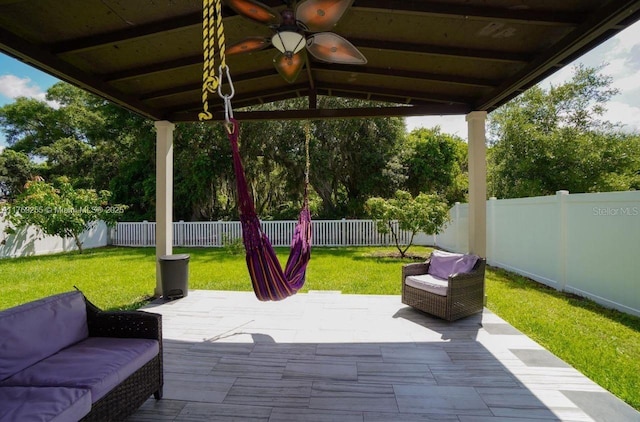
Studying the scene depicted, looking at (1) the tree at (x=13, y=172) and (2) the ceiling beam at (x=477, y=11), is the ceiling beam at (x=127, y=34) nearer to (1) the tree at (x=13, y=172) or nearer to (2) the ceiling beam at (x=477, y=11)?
(2) the ceiling beam at (x=477, y=11)

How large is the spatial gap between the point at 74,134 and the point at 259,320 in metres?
19.0

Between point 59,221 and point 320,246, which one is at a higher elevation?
point 59,221

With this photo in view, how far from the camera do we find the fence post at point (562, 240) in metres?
4.35

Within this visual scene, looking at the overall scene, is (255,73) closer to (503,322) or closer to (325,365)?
(325,365)

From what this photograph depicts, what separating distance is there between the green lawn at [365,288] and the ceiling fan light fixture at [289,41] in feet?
10.2

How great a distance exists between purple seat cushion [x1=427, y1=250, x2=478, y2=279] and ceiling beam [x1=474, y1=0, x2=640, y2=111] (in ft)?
5.81

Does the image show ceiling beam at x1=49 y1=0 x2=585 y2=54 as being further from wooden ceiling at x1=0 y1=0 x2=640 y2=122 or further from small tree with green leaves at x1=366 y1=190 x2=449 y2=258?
small tree with green leaves at x1=366 y1=190 x2=449 y2=258

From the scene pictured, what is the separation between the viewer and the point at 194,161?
1027 centimetres

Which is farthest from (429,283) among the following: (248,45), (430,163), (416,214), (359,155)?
(430,163)

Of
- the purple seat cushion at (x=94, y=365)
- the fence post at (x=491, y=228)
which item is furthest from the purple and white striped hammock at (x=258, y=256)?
the fence post at (x=491, y=228)

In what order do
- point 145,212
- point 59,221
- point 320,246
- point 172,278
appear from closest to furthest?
1. point 172,278
2. point 59,221
3. point 320,246
4. point 145,212

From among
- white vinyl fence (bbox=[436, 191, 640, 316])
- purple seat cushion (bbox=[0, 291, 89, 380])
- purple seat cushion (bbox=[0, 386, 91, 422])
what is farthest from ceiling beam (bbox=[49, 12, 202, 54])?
white vinyl fence (bbox=[436, 191, 640, 316])

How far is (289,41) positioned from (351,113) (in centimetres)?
159

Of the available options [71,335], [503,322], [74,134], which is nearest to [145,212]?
[74,134]
